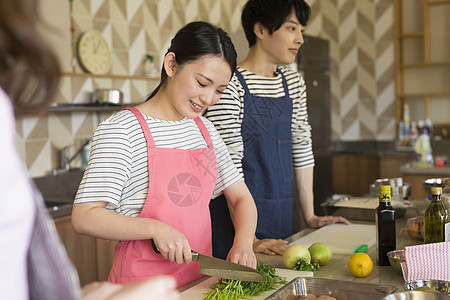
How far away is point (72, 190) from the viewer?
3488 mm

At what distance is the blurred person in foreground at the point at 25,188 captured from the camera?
52cm

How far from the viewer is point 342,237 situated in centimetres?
188

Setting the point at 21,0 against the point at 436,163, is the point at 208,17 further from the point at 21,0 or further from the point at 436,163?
the point at 21,0

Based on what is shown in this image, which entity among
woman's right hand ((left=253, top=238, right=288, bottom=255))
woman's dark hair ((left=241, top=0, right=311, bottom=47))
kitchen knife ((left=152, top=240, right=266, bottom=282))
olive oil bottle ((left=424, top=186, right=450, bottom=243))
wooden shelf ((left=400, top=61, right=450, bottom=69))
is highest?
wooden shelf ((left=400, top=61, right=450, bottom=69))

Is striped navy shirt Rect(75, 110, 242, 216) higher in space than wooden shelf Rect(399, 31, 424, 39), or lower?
lower

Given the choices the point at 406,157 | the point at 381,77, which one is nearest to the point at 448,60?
the point at 381,77

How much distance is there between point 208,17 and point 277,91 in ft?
9.33

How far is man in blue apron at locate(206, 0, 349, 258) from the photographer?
2.14m

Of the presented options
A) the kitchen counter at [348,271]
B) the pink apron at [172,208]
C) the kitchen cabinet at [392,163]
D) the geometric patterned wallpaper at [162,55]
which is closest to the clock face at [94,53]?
the geometric patterned wallpaper at [162,55]

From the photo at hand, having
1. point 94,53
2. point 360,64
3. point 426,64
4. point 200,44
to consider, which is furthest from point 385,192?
point 360,64

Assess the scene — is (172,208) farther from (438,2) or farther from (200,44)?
(438,2)

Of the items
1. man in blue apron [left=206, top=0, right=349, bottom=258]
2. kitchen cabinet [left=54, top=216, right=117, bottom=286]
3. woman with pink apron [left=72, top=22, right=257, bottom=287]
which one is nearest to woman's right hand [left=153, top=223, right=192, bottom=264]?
woman with pink apron [left=72, top=22, right=257, bottom=287]

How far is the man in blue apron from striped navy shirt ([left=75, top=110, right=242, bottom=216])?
448mm

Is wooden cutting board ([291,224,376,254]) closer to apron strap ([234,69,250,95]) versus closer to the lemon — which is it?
the lemon
